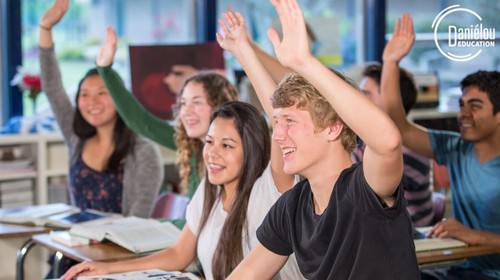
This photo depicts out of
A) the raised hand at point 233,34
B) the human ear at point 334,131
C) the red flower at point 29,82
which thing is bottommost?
the human ear at point 334,131

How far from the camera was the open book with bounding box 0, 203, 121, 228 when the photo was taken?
392 cm

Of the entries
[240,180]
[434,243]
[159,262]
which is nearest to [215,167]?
[240,180]

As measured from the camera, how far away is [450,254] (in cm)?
326

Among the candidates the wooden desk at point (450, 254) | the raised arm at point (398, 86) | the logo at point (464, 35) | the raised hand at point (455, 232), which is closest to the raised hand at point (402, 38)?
the raised arm at point (398, 86)

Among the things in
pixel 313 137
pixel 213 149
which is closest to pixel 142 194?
pixel 213 149

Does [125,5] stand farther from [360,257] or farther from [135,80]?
[360,257]

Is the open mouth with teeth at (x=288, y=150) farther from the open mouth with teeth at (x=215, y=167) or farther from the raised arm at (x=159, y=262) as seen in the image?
the raised arm at (x=159, y=262)

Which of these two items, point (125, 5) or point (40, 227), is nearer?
point (40, 227)

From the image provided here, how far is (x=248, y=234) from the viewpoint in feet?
9.66

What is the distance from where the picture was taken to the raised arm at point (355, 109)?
1.95 meters

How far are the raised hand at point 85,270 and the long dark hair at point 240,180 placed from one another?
1.22 ft

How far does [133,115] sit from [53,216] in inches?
23.4

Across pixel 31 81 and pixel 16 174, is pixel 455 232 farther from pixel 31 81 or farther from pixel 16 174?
pixel 31 81

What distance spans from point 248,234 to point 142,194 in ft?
4.96
